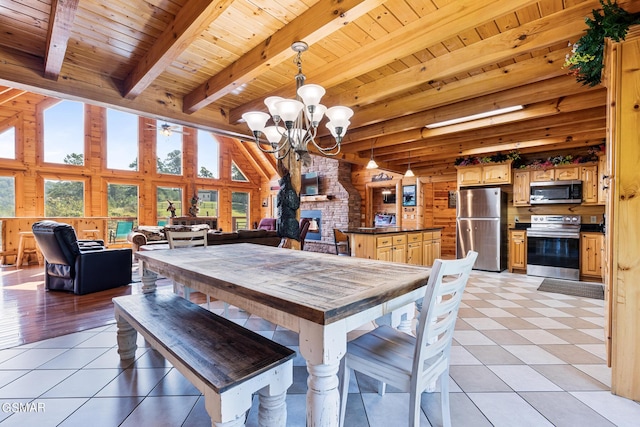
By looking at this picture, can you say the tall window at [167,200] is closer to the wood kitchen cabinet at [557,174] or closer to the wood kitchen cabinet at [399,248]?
the wood kitchen cabinet at [399,248]

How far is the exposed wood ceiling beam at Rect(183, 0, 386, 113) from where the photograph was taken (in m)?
1.71

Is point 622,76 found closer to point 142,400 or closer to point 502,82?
point 502,82

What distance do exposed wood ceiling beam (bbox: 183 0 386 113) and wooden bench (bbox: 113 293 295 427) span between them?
193 centimetres

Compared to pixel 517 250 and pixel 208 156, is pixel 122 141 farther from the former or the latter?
pixel 517 250

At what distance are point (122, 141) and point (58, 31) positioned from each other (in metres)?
7.75

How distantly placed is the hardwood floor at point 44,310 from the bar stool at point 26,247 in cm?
137

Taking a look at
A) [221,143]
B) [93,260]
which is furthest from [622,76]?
[221,143]

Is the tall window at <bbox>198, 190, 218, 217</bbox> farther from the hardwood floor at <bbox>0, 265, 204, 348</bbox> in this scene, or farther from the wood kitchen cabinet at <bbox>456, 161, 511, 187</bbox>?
the wood kitchen cabinet at <bbox>456, 161, 511, 187</bbox>

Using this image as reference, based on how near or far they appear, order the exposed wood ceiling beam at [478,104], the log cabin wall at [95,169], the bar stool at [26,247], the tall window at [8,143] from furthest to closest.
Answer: the log cabin wall at [95,169] < the tall window at [8,143] < the bar stool at [26,247] < the exposed wood ceiling beam at [478,104]

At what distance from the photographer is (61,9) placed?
1.68m

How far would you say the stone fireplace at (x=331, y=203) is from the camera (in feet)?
27.2

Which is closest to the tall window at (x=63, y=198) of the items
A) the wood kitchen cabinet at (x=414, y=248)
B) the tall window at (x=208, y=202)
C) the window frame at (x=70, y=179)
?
the window frame at (x=70, y=179)

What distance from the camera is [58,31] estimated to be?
6.11 feet

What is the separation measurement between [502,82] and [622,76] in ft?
3.50
